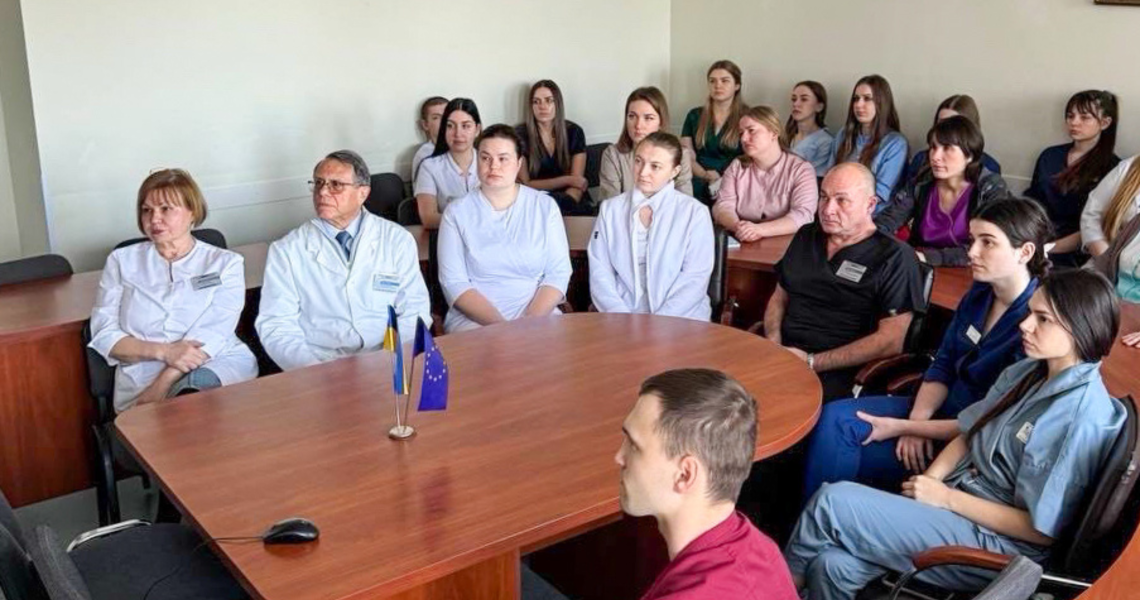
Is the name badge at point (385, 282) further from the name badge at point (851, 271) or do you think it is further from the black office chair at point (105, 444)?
the name badge at point (851, 271)

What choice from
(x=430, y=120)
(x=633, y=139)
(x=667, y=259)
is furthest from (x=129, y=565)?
(x=430, y=120)

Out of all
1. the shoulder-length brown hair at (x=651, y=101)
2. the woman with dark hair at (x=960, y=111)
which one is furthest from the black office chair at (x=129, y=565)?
the woman with dark hair at (x=960, y=111)

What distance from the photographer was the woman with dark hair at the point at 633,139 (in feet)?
18.4

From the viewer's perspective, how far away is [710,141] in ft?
22.9

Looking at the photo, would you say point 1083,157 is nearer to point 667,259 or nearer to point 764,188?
point 764,188

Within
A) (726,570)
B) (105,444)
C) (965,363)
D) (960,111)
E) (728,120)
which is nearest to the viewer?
(726,570)

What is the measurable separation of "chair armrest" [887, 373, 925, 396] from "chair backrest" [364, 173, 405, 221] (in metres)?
3.54

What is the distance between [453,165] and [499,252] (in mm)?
1589

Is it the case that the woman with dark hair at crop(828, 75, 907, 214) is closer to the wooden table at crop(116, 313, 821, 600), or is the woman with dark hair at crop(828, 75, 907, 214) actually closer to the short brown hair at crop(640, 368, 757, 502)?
the wooden table at crop(116, 313, 821, 600)

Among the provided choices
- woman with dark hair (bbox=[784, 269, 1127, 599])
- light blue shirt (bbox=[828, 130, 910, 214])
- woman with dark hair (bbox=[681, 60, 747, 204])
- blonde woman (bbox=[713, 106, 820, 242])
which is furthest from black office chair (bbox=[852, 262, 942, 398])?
woman with dark hair (bbox=[681, 60, 747, 204])

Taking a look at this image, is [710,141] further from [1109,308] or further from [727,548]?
[727,548]

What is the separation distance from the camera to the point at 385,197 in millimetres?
6484

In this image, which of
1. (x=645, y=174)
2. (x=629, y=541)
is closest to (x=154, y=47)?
(x=645, y=174)

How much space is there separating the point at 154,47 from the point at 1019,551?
15.7 feet
